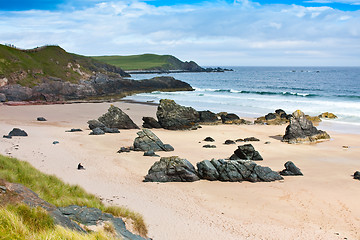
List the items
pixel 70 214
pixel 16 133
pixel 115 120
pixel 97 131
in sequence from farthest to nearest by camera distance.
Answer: pixel 115 120, pixel 97 131, pixel 16 133, pixel 70 214

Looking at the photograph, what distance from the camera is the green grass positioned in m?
9.02

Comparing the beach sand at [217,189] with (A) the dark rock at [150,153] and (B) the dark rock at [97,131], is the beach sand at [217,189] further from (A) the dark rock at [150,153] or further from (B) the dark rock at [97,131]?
(B) the dark rock at [97,131]

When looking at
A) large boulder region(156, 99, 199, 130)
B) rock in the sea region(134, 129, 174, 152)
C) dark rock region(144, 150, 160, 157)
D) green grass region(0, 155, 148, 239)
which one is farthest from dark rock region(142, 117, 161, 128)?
green grass region(0, 155, 148, 239)

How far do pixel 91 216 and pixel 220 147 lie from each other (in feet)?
48.0

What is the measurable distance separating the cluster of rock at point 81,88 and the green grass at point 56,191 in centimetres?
3997

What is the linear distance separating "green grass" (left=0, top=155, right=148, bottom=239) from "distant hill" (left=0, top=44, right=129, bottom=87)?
142ft

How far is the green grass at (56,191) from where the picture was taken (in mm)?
9023

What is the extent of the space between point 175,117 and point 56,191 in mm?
19910

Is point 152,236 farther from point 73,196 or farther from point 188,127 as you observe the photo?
point 188,127

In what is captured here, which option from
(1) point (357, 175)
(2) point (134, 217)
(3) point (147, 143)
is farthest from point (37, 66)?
(2) point (134, 217)

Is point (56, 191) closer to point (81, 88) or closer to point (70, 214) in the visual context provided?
point (70, 214)

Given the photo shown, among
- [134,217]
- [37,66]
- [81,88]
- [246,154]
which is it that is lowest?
[246,154]

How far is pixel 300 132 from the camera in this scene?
2503cm

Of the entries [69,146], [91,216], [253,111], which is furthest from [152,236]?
[253,111]
